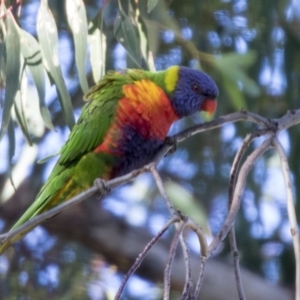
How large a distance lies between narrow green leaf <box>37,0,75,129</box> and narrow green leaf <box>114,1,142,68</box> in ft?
0.54

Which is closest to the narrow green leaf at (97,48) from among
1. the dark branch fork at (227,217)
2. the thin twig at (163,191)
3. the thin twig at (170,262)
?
the dark branch fork at (227,217)

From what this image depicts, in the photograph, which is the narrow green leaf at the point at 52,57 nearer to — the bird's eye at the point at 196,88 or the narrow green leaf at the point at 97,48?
the narrow green leaf at the point at 97,48

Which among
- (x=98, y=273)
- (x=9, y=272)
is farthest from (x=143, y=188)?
(x=9, y=272)

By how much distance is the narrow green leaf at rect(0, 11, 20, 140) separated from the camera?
58.6 inches

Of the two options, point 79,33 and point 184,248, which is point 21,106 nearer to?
point 79,33

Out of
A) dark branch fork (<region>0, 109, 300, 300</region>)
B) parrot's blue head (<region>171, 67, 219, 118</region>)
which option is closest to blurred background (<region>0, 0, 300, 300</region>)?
parrot's blue head (<region>171, 67, 219, 118</region>)

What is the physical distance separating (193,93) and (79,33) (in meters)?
0.35

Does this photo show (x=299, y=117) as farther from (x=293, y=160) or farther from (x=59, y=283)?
(x=59, y=283)

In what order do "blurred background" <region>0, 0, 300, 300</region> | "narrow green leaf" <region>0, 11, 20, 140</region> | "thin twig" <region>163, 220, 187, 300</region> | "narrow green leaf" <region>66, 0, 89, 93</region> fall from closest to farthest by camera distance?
"thin twig" <region>163, 220, 187, 300</region> < "narrow green leaf" <region>0, 11, 20, 140</region> < "narrow green leaf" <region>66, 0, 89, 93</region> < "blurred background" <region>0, 0, 300, 300</region>

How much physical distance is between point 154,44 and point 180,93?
0.33m

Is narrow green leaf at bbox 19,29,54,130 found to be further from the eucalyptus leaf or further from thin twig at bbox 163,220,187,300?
thin twig at bbox 163,220,187,300

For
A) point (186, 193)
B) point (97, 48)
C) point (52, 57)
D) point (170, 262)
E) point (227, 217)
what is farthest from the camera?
point (186, 193)

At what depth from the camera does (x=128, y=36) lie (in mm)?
1647

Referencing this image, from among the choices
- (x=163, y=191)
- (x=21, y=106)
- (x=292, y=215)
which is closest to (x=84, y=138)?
(x=21, y=106)
